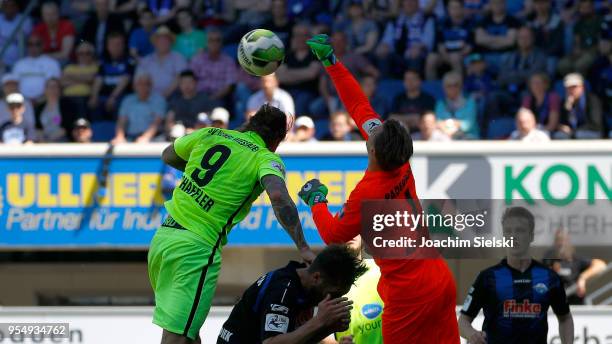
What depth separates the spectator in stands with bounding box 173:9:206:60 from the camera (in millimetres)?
14548

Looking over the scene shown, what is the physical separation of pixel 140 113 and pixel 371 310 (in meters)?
6.76

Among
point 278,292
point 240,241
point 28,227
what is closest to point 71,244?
point 28,227

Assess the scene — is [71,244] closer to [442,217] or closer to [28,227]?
[28,227]

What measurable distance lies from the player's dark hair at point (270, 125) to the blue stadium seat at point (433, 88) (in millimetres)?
6123

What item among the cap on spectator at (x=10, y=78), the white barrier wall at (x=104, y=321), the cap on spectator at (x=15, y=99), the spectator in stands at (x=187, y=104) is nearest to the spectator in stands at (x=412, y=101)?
the spectator in stands at (x=187, y=104)

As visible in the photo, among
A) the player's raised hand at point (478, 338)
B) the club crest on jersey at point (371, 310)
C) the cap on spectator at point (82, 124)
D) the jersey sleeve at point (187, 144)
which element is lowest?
the player's raised hand at point (478, 338)

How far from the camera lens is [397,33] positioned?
14.0m

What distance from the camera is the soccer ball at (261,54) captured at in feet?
25.6

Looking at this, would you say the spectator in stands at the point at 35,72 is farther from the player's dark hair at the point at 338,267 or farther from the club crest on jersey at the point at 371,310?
the player's dark hair at the point at 338,267

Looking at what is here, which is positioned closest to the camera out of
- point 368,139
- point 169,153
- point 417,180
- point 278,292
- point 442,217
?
point 278,292

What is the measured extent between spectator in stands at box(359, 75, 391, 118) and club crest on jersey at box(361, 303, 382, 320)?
5.71 meters

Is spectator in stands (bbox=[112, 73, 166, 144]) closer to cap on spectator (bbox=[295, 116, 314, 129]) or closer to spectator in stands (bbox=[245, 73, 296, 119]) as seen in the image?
spectator in stands (bbox=[245, 73, 296, 119])

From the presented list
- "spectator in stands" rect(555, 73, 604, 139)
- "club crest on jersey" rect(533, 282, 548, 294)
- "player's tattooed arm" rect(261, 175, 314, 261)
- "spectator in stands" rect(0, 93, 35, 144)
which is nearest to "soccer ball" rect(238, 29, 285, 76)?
"player's tattooed arm" rect(261, 175, 314, 261)

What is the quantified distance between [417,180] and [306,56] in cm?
298
